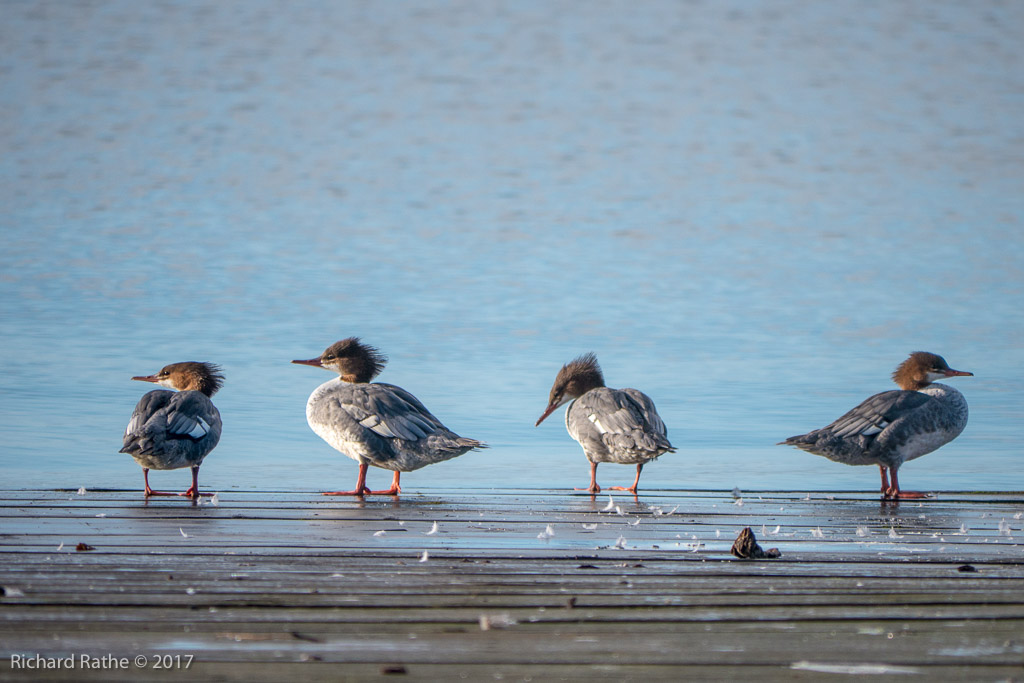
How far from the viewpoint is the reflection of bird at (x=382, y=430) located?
7316mm

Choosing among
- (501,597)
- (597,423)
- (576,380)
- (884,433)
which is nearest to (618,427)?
(597,423)

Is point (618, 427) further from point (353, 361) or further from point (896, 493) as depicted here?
point (353, 361)

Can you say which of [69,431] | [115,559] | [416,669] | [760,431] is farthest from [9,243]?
[416,669]

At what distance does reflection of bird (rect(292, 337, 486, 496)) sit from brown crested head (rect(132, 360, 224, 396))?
3.01 ft

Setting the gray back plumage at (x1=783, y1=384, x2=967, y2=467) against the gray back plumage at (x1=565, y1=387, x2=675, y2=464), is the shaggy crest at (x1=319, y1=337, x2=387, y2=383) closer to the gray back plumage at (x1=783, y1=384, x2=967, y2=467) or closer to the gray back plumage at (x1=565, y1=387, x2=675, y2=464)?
the gray back plumage at (x1=565, y1=387, x2=675, y2=464)

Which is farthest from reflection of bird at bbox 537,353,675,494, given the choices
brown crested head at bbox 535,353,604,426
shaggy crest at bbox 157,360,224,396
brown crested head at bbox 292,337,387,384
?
shaggy crest at bbox 157,360,224,396

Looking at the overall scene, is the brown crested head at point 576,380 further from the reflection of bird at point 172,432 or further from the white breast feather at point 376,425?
the reflection of bird at point 172,432

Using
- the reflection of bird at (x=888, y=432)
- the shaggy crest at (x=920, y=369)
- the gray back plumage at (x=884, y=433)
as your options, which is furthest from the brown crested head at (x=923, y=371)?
the gray back plumage at (x=884, y=433)

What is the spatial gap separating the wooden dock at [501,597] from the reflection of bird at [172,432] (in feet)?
4.40

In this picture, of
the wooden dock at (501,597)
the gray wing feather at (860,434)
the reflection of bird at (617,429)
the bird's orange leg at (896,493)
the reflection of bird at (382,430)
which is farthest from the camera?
the gray wing feather at (860,434)

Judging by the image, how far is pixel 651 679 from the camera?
8.25 feet

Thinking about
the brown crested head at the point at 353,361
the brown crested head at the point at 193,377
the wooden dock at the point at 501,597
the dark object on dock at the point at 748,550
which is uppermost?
the brown crested head at the point at 353,361

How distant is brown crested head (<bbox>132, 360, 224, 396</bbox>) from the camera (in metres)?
Answer: 8.38

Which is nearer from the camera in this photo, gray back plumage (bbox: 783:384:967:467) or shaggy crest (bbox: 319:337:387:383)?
gray back plumage (bbox: 783:384:967:467)
